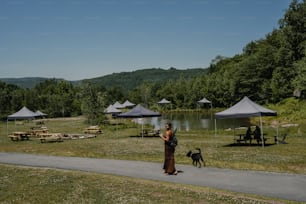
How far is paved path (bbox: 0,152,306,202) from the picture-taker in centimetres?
1141

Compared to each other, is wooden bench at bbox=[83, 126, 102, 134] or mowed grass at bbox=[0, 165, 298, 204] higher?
wooden bench at bbox=[83, 126, 102, 134]

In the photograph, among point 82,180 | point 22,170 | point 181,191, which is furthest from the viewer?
point 22,170

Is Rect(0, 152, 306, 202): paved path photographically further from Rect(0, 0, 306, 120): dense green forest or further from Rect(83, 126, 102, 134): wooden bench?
Rect(0, 0, 306, 120): dense green forest

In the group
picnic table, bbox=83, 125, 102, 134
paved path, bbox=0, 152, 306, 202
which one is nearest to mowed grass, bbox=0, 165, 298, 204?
paved path, bbox=0, 152, 306, 202

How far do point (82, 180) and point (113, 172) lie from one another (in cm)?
170

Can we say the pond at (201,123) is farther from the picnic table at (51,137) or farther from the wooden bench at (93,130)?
the picnic table at (51,137)

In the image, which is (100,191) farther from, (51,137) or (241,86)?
(241,86)

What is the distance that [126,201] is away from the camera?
35.2 ft

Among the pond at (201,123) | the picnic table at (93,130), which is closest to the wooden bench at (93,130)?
the picnic table at (93,130)

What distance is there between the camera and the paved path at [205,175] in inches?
449

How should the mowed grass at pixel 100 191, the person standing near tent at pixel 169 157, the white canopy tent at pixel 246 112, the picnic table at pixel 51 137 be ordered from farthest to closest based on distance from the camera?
the picnic table at pixel 51 137
the white canopy tent at pixel 246 112
the person standing near tent at pixel 169 157
the mowed grass at pixel 100 191

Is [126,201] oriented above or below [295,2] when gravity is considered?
below

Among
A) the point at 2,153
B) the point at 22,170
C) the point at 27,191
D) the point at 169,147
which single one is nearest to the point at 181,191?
the point at 169,147

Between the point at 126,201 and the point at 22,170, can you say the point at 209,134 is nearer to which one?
the point at 22,170
